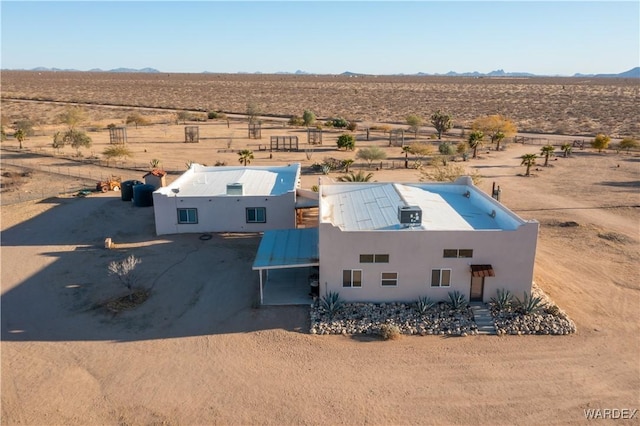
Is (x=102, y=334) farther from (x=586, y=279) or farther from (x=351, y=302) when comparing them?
(x=586, y=279)

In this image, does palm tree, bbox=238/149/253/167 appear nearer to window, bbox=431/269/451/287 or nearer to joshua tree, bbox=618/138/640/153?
window, bbox=431/269/451/287

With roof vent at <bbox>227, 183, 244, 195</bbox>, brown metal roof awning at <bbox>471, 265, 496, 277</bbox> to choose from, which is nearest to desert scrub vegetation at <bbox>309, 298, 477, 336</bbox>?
brown metal roof awning at <bbox>471, 265, 496, 277</bbox>

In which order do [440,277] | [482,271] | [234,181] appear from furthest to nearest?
[234,181] < [440,277] < [482,271]

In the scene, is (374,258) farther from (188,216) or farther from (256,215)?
(188,216)

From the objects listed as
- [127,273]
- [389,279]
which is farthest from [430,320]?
[127,273]

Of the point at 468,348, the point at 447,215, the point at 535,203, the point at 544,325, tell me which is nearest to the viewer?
the point at 468,348

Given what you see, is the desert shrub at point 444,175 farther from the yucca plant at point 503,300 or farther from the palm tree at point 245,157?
the yucca plant at point 503,300

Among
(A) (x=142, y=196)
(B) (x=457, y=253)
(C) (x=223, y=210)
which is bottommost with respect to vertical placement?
(A) (x=142, y=196)

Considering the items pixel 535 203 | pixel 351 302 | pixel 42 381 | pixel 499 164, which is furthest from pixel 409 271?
pixel 499 164
